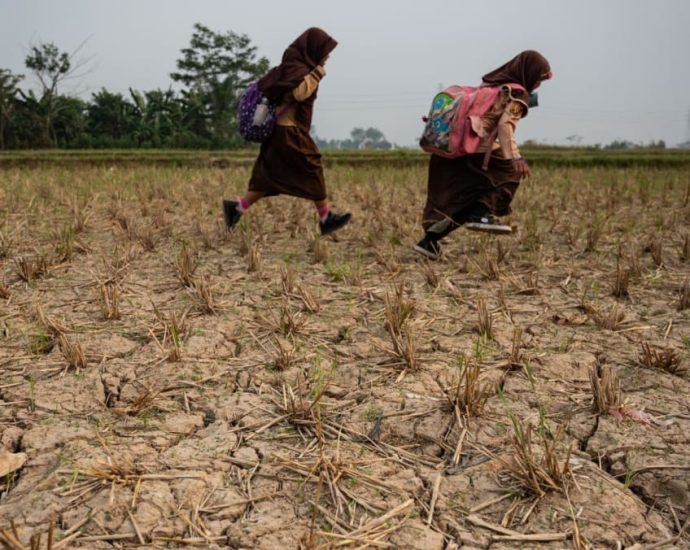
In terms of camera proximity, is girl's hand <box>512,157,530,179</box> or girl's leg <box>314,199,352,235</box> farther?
girl's leg <box>314,199,352,235</box>

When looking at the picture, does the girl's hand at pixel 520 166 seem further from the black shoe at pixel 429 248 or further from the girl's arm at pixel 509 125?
the black shoe at pixel 429 248

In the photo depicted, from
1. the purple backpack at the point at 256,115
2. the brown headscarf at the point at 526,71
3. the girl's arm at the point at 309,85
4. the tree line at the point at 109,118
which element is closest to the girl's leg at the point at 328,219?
the purple backpack at the point at 256,115

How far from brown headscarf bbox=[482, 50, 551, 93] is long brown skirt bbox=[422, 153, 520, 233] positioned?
0.37 metres

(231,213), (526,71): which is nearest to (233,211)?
(231,213)

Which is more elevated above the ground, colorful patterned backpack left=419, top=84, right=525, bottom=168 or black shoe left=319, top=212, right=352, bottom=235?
colorful patterned backpack left=419, top=84, right=525, bottom=168

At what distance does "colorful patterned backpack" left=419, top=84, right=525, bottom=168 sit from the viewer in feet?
9.96

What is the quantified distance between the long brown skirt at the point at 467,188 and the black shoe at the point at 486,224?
1.6 inches

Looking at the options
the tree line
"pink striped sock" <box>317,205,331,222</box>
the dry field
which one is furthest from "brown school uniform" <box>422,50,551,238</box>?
the tree line

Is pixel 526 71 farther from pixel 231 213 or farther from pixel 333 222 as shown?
pixel 231 213

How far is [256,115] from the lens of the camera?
3492mm

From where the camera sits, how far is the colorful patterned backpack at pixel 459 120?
3035 mm

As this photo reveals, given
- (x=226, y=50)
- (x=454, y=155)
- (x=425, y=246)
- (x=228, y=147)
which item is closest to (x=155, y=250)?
(x=425, y=246)

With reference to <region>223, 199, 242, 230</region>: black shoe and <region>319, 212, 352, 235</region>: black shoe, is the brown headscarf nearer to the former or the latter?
<region>319, 212, 352, 235</region>: black shoe

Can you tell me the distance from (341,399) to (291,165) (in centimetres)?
212
